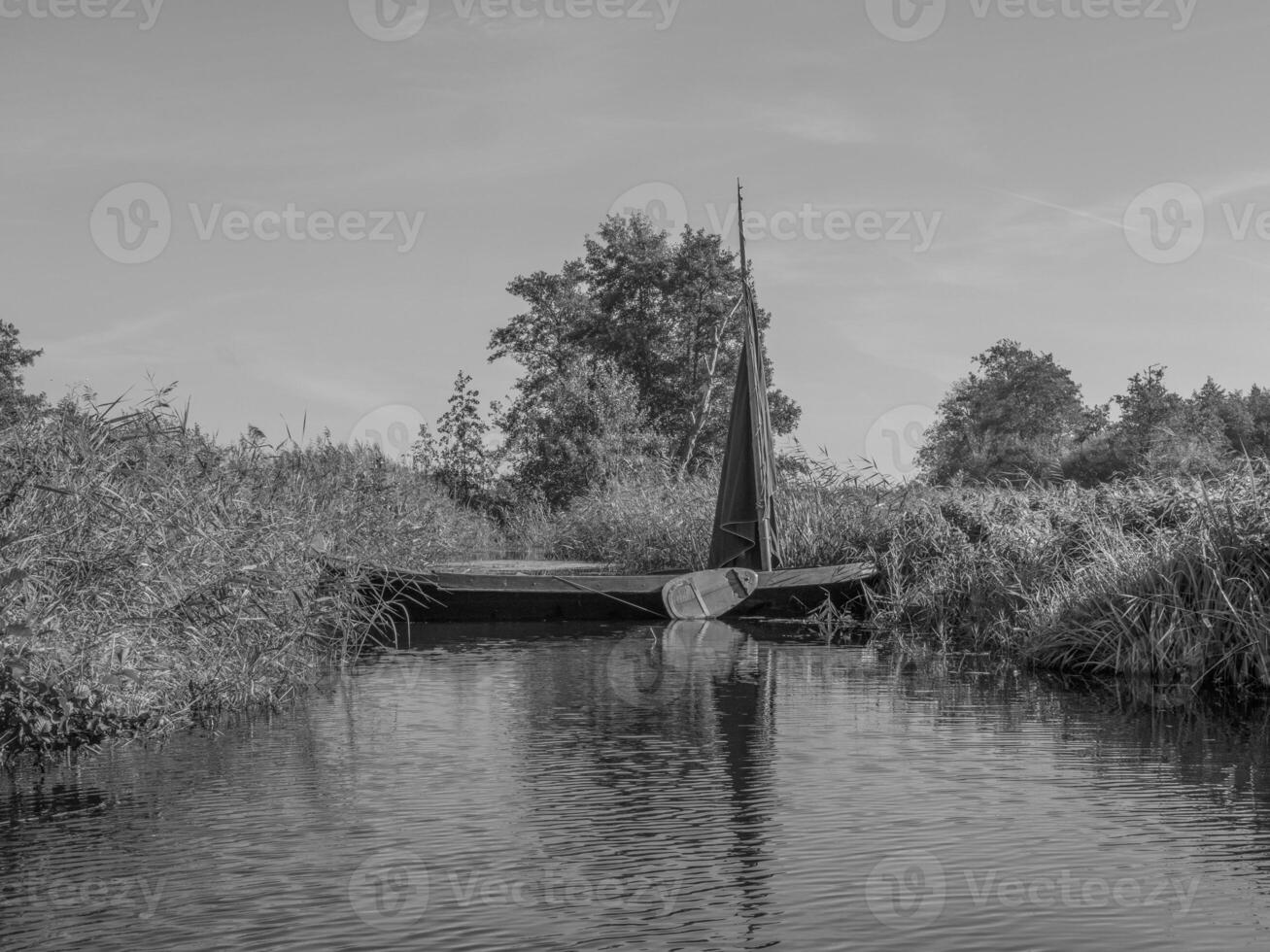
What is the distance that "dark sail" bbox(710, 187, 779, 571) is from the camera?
18172 millimetres

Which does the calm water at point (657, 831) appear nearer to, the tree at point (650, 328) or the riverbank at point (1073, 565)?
the riverbank at point (1073, 565)

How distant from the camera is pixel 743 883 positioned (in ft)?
17.8

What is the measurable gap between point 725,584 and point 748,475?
162 cm

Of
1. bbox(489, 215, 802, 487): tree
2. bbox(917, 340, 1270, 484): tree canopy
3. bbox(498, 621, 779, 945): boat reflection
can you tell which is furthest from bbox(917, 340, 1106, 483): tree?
bbox(498, 621, 779, 945): boat reflection

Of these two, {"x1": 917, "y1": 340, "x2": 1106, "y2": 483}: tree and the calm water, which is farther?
{"x1": 917, "y1": 340, "x2": 1106, "y2": 483}: tree

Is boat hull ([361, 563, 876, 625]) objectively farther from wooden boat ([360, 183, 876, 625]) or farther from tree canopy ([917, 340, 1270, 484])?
tree canopy ([917, 340, 1270, 484])

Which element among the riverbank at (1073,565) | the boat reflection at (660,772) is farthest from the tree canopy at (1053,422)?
the boat reflection at (660,772)

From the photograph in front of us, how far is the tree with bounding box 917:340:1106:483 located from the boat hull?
1886 inches

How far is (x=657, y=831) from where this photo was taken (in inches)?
246

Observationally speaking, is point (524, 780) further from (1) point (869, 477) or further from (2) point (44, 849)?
(1) point (869, 477)

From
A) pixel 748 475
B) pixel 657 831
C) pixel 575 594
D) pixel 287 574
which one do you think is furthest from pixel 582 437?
pixel 657 831

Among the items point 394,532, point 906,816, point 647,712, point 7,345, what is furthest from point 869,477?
point 7,345

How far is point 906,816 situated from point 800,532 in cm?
1378

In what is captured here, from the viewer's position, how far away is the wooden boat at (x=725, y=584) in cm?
1744
